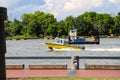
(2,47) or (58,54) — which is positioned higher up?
(2,47)

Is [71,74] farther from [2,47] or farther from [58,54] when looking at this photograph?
[58,54]

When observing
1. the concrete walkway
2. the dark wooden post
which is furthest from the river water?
the dark wooden post

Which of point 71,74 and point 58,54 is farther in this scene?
point 58,54

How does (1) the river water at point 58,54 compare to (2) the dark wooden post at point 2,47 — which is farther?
(1) the river water at point 58,54

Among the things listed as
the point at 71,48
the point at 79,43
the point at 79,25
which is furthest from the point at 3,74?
the point at 79,25

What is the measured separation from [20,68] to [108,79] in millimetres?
9115

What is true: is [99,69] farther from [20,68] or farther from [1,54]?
[1,54]

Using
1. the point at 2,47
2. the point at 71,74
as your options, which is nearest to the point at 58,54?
the point at 71,74

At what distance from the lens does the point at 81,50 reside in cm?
8700

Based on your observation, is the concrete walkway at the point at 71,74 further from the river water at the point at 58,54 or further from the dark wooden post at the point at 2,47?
the dark wooden post at the point at 2,47

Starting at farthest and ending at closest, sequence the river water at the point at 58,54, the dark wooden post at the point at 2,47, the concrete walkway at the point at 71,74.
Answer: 1. the river water at the point at 58,54
2. the concrete walkway at the point at 71,74
3. the dark wooden post at the point at 2,47

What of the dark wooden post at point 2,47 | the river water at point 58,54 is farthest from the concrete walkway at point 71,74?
the dark wooden post at point 2,47

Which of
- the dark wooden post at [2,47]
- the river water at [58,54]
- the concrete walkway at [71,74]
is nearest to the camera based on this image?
the dark wooden post at [2,47]

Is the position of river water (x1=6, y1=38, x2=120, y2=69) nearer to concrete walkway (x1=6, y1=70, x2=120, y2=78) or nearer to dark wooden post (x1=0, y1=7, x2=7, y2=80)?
concrete walkway (x1=6, y1=70, x2=120, y2=78)
